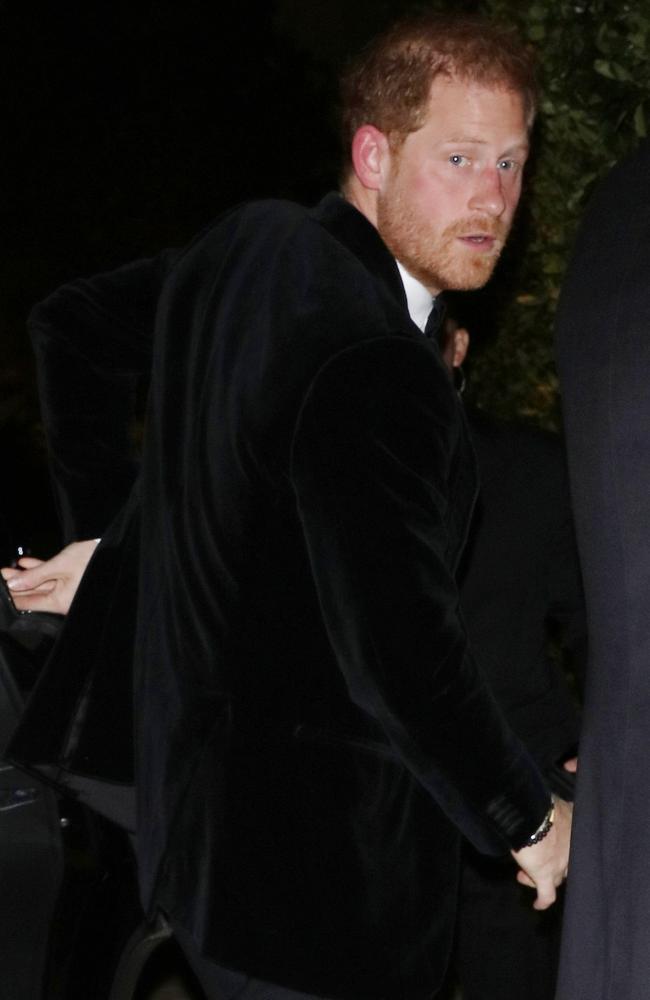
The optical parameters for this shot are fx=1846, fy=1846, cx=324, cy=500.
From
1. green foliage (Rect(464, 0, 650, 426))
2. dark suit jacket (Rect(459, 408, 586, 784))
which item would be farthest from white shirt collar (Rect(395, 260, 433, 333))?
green foliage (Rect(464, 0, 650, 426))

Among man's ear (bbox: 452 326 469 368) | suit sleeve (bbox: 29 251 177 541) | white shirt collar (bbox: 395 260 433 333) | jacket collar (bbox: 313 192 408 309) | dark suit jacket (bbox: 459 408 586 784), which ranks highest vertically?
jacket collar (bbox: 313 192 408 309)

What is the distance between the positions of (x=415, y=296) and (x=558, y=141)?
6.56 ft

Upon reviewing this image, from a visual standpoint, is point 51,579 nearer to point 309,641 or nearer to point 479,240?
point 309,641

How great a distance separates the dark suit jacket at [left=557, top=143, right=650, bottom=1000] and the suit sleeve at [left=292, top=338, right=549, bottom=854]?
36 cm

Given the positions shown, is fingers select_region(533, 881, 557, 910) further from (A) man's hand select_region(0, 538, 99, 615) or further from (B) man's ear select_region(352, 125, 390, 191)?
(B) man's ear select_region(352, 125, 390, 191)

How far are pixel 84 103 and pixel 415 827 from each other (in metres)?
12.7

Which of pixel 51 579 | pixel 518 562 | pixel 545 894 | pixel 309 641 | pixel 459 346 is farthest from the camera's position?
pixel 459 346

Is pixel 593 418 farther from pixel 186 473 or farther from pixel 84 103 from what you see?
pixel 84 103

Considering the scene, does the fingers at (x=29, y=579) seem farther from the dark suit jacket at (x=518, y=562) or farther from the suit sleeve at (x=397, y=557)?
the dark suit jacket at (x=518, y=562)

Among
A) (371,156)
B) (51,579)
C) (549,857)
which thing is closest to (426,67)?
(371,156)

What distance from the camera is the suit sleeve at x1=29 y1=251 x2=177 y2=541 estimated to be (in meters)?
3.09

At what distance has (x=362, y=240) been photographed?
8.48 feet

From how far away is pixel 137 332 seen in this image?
3102 millimetres

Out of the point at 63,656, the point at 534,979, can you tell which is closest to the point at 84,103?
the point at 534,979
